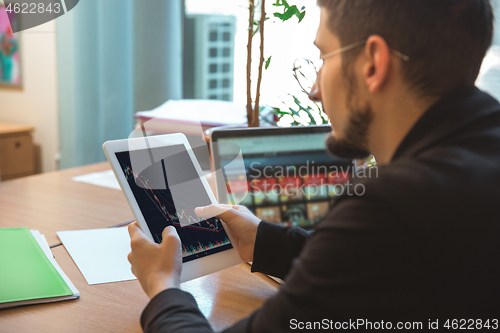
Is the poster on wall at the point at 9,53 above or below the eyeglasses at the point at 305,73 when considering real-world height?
above

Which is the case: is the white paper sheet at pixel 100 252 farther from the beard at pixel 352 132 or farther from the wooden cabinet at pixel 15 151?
the wooden cabinet at pixel 15 151

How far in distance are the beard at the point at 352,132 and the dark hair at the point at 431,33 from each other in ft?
0.17

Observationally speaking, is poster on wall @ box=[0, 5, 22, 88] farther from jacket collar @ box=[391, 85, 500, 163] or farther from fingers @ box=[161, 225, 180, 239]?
jacket collar @ box=[391, 85, 500, 163]

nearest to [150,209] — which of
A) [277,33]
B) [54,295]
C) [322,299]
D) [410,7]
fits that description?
[54,295]

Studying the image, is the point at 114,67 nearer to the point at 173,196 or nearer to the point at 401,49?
the point at 173,196

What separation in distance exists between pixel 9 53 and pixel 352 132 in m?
2.75

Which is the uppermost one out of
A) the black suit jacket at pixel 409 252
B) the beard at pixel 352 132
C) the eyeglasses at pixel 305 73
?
the eyeglasses at pixel 305 73

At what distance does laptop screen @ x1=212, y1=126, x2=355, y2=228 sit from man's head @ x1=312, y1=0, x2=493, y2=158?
0.39m

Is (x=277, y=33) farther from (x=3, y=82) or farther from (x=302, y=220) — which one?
(x=3, y=82)

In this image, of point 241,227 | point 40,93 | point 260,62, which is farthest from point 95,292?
point 40,93

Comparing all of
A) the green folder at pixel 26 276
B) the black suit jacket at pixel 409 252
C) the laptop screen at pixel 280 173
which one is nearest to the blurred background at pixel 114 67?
the laptop screen at pixel 280 173

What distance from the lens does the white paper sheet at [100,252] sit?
804 mm

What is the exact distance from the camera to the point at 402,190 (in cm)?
44

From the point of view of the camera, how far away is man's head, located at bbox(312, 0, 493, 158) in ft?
1.75
